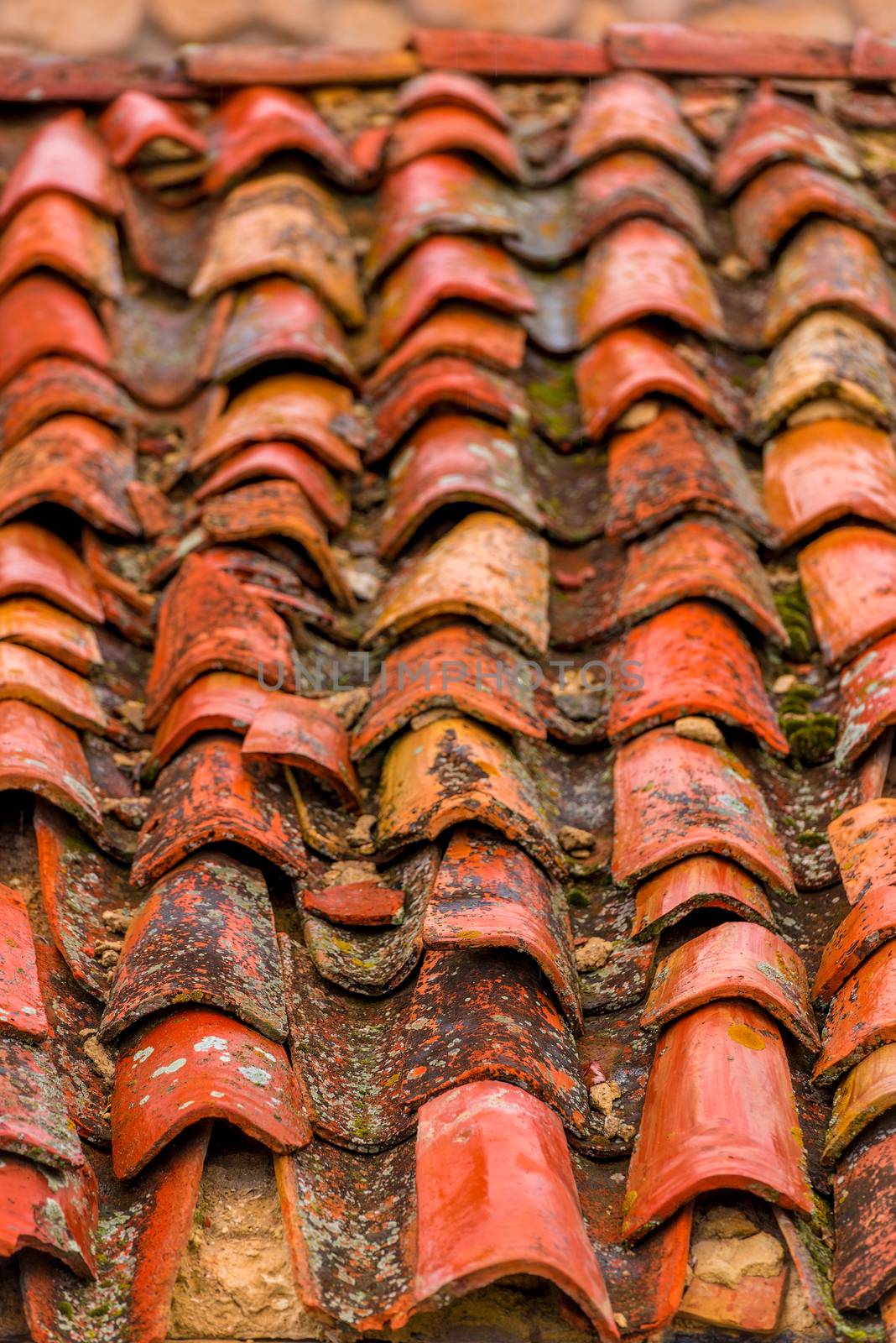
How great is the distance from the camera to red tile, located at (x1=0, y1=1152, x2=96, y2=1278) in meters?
2.09

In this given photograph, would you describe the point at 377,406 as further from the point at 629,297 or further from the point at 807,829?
the point at 807,829

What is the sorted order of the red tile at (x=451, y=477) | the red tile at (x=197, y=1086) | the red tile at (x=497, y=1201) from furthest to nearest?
1. the red tile at (x=451, y=477)
2. the red tile at (x=197, y=1086)
3. the red tile at (x=497, y=1201)

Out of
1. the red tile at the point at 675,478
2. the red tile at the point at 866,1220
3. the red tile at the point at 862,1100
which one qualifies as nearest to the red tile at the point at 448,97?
the red tile at the point at 675,478

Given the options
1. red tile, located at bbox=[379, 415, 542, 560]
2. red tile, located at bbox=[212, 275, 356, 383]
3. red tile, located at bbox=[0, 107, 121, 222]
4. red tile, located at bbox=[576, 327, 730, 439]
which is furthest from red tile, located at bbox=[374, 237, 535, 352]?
red tile, located at bbox=[0, 107, 121, 222]

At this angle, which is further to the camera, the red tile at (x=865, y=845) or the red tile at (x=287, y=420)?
the red tile at (x=287, y=420)

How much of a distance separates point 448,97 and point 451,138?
11.4 inches

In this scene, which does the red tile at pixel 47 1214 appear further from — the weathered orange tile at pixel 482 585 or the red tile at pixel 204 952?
the weathered orange tile at pixel 482 585

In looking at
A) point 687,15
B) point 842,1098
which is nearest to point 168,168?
point 687,15

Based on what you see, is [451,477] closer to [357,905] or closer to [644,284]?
[644,284]

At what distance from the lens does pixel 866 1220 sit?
2.21 m

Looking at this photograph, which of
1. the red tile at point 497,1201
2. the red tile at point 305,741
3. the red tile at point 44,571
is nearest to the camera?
the red tile at point 497,1201

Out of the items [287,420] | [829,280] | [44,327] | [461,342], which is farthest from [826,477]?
[44,327]

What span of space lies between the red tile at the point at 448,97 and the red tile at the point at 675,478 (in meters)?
1.66

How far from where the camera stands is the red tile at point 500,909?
99.4 inches
